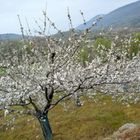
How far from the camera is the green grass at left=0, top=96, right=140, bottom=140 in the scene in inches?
1613

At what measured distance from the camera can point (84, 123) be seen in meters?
44.7

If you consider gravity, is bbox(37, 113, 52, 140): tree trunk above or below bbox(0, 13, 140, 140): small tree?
below

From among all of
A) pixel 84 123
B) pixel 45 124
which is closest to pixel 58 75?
pixel 45 124

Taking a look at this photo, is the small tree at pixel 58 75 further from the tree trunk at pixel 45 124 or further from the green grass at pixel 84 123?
the green grass at pixel 84 123

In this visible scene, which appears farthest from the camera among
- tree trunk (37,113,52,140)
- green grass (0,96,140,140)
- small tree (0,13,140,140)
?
green grass (0,96,140,140)

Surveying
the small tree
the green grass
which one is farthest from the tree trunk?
the green grass

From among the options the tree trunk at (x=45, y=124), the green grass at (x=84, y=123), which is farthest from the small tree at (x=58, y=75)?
the green grass at (x=84, y=123)

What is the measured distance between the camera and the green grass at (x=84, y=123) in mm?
40969

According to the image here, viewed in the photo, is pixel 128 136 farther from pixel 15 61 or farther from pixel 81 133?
pixel 81 133

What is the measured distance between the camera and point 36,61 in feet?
86.6

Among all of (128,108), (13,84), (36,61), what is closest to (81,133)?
(128,108)

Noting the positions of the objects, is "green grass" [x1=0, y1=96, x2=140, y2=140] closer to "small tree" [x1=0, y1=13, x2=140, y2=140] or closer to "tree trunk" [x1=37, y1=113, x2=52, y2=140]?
"tree trunk" [x1=37, y1=113, x2=52, y2=140]

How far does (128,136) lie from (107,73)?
6603 millimetres

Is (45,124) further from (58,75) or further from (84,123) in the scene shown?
(84,123)
